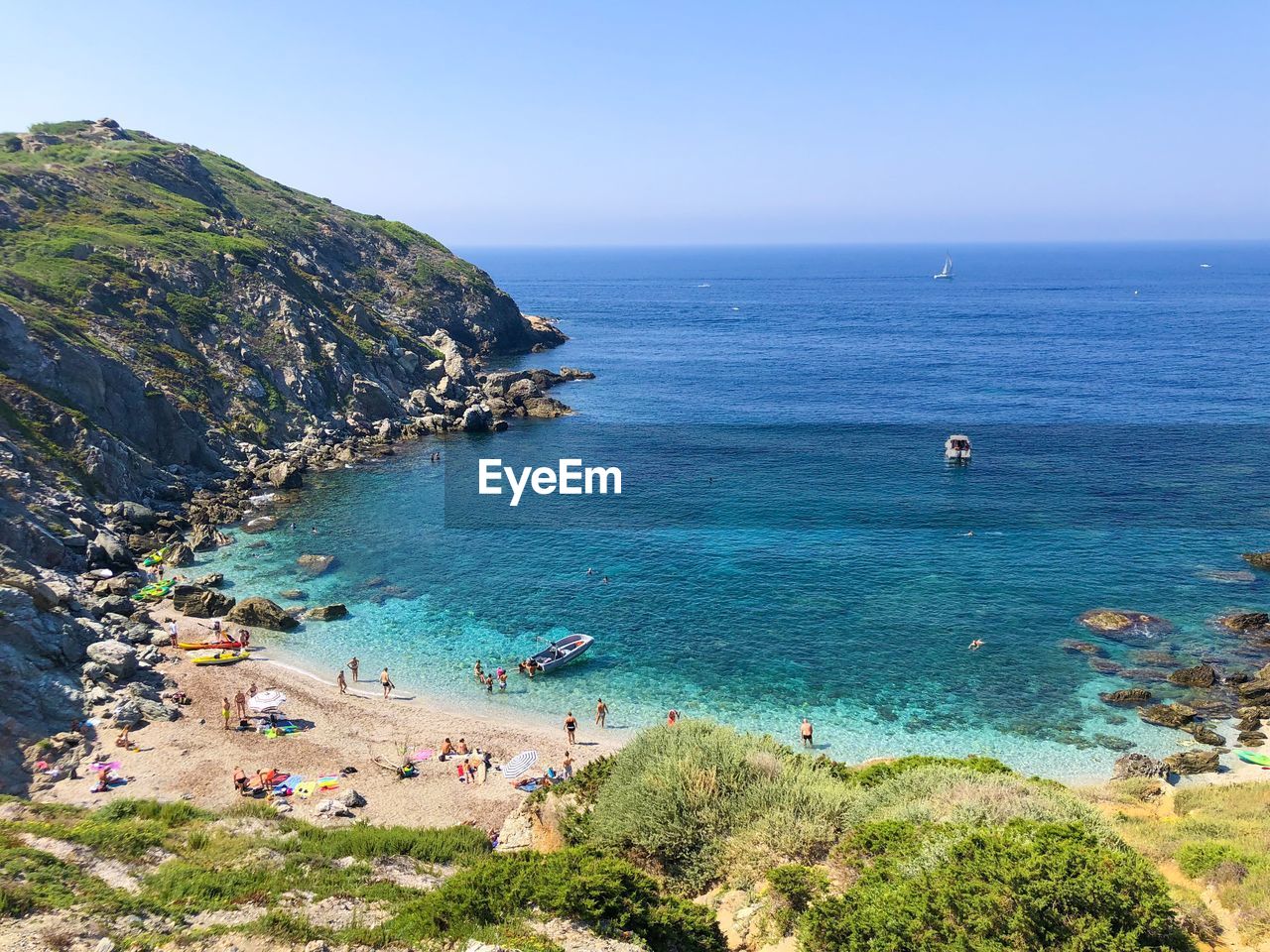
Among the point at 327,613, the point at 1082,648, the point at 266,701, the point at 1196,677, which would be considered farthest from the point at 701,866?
the point at 327,613

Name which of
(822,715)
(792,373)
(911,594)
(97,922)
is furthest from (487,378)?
(97,922)

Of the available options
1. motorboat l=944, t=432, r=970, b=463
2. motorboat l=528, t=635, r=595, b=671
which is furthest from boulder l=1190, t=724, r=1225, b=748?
motorboat l=944, t=432, r=970, b=463

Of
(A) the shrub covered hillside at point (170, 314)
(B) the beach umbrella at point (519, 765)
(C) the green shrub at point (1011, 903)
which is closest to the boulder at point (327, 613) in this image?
(B) the beach umbrella at point (519, 765)

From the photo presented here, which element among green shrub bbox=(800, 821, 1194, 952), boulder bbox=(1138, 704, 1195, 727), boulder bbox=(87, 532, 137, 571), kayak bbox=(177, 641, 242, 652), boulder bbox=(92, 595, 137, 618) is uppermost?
green shrub bbox=(800, 821, 1194, 952)

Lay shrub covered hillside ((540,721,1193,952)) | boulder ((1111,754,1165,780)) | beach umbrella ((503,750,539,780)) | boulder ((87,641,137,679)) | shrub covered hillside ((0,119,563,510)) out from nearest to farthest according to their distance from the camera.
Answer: shrub covered hillside ((540,721,1193,952)) → boulder ((1111,754,1165,780)) → beach umbrella ((503,750,539,780)) → boulder ((87,641,137,679)) → shrub covered hillside ((0,119,563,510))

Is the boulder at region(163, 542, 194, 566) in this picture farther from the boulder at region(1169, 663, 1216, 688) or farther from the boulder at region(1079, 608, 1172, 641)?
the boulder at region(1169, 663, 1216, 688)

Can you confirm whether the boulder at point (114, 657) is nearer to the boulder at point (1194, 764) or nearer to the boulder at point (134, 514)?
the boulder at point (134, 514)
